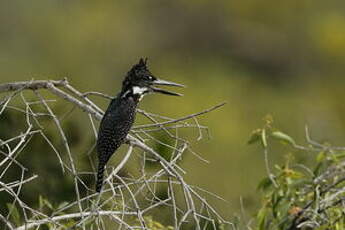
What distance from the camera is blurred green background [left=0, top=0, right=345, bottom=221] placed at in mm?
13992

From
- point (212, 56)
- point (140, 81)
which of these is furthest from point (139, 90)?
point (212, 56)

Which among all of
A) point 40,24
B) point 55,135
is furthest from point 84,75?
point 55,135

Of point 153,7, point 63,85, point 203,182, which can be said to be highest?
point 153,7

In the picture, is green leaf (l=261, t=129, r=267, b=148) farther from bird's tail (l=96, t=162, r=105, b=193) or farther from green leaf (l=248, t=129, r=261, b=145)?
bird's tail (l=96, t=162, r=105, b=193)

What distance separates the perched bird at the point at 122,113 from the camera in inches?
165

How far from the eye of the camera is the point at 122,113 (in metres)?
4.31

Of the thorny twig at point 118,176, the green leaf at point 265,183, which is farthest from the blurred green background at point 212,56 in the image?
→ the thorny twig at point 118,176

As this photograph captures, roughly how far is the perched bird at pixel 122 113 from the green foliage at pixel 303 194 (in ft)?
1.60

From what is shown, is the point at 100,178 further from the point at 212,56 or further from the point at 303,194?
the point at 212,56

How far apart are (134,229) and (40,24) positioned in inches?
489

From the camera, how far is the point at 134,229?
3.77 metres

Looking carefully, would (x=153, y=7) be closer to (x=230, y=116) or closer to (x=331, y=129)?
(x=230, y=116)

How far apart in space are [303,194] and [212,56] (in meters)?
13.5

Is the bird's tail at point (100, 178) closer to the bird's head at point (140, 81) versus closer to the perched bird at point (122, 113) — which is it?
the perched bird at point (122, 113)
